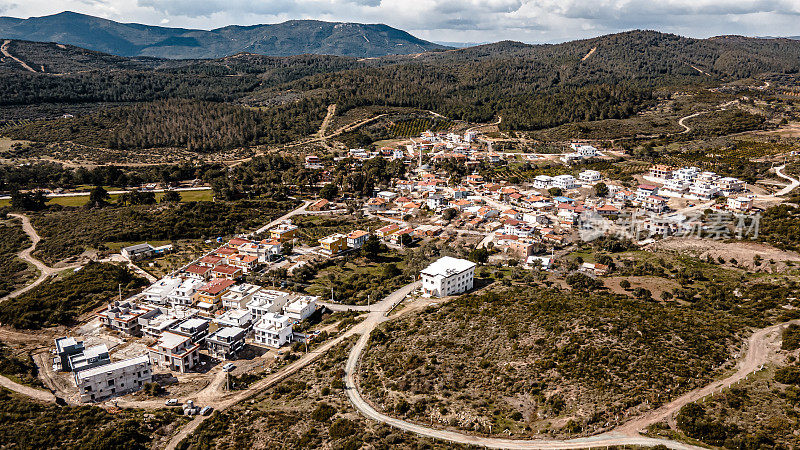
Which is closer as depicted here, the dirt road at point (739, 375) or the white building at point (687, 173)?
the dirt road at point (739, 375)

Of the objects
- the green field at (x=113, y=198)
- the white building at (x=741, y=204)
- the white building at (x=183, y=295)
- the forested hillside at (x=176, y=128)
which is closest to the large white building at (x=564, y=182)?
the white building at (x=741, y=204)

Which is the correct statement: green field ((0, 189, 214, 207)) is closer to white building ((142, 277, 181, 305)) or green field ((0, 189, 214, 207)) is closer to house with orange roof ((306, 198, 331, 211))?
house with orange roof ((306, 198, 331, 211))

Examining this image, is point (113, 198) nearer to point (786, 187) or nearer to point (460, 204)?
point (460, 204)

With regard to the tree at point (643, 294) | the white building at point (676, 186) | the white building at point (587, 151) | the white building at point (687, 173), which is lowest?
the tree at point (643, 294)

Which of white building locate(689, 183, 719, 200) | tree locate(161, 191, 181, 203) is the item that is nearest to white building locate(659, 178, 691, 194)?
white building locate(689, 183, 719, 200)

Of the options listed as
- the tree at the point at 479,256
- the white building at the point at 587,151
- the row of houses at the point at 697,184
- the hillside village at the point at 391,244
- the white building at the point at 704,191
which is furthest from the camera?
the white building at the point at 587,151

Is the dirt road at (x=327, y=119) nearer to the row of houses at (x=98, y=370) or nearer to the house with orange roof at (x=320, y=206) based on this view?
the house with orange roof at (x=320, y=206)

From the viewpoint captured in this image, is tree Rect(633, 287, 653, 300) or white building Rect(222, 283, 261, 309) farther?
white building Rect(222, 283, 261, 309)

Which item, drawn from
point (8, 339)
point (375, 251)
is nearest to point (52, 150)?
point (8, 339)
